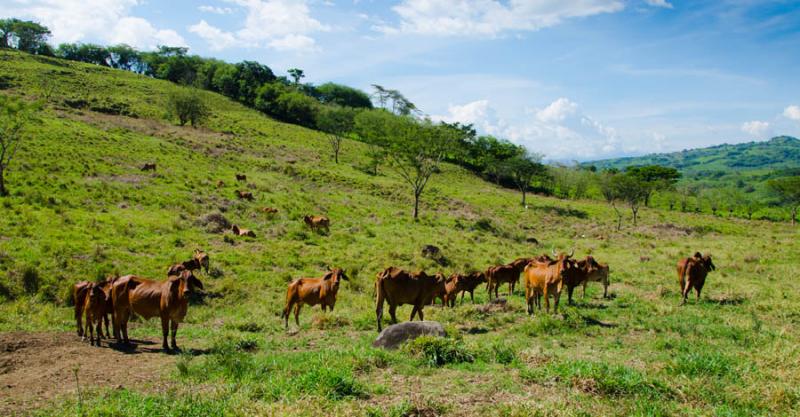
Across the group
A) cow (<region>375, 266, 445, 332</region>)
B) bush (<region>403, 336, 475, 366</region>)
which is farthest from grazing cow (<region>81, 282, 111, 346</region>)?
bush (<region>403, 336, 475, 366</region>)

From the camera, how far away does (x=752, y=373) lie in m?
8.80

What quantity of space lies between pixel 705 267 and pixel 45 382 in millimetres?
20652

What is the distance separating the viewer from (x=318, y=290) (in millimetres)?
14578

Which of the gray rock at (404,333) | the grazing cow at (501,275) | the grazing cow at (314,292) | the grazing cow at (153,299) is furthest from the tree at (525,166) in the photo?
the grazing cow at (153,299)

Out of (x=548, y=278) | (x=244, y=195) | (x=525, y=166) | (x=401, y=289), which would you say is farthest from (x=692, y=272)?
(x=525, y=166)

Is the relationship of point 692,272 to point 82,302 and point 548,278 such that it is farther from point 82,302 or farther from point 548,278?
point 82,302

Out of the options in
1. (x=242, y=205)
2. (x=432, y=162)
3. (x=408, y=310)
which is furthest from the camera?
(x=432, y=162)

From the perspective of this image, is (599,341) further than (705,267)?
No

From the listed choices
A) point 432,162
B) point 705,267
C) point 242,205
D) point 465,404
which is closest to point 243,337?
point 465,404

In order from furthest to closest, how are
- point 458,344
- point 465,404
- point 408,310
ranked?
point 408,310, point 458,344, point 465,404

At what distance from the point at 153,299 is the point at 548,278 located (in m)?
11.7

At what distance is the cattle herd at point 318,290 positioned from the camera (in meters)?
11.6

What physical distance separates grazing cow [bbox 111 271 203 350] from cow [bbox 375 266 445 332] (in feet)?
16.6

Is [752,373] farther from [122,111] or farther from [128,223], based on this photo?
[122,111]
